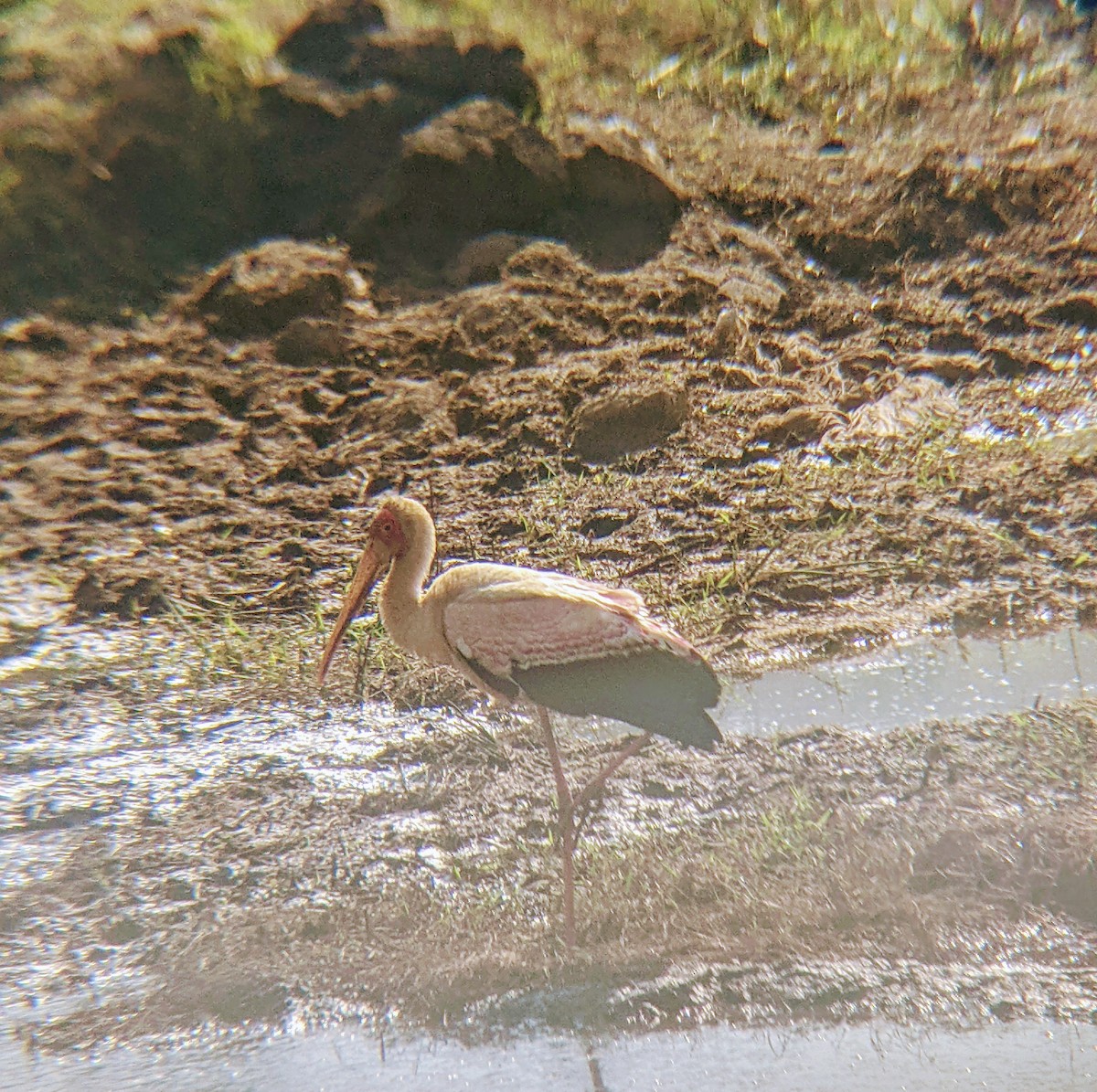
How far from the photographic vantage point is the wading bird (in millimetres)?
1865

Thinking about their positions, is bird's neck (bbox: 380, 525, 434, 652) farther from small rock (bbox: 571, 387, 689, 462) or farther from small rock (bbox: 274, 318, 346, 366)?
small rock (bbox: 274, 318, 346, 366)

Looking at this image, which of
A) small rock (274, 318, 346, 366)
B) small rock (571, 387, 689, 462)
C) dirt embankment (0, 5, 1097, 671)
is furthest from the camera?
small rock (274, 318, 346, 366)

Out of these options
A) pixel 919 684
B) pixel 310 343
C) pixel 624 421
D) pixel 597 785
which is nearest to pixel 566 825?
pixel 597 785

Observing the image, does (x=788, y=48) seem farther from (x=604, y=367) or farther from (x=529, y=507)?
(x=529, y=507)

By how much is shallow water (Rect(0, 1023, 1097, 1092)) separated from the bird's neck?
0.71 m

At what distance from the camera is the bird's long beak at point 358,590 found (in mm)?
2094

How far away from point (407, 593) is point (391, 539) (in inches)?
4.3

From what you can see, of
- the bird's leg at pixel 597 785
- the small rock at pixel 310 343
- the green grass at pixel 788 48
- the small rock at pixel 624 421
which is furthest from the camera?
the green grass at pixel 788 48

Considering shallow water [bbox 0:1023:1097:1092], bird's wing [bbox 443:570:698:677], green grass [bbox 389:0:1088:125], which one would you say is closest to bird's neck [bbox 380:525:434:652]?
bird's wing [bbox 443:570:698:677]

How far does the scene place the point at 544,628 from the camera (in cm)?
191

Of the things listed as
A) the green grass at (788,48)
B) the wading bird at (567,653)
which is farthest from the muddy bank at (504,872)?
the green grass at (788,48)

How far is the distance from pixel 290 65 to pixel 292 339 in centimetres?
112

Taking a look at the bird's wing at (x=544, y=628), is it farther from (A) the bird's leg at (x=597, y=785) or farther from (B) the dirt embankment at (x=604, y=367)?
(B) the dirt embankment at (x=604, y=367)

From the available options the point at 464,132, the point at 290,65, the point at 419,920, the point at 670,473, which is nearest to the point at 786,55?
the point at 464,132
